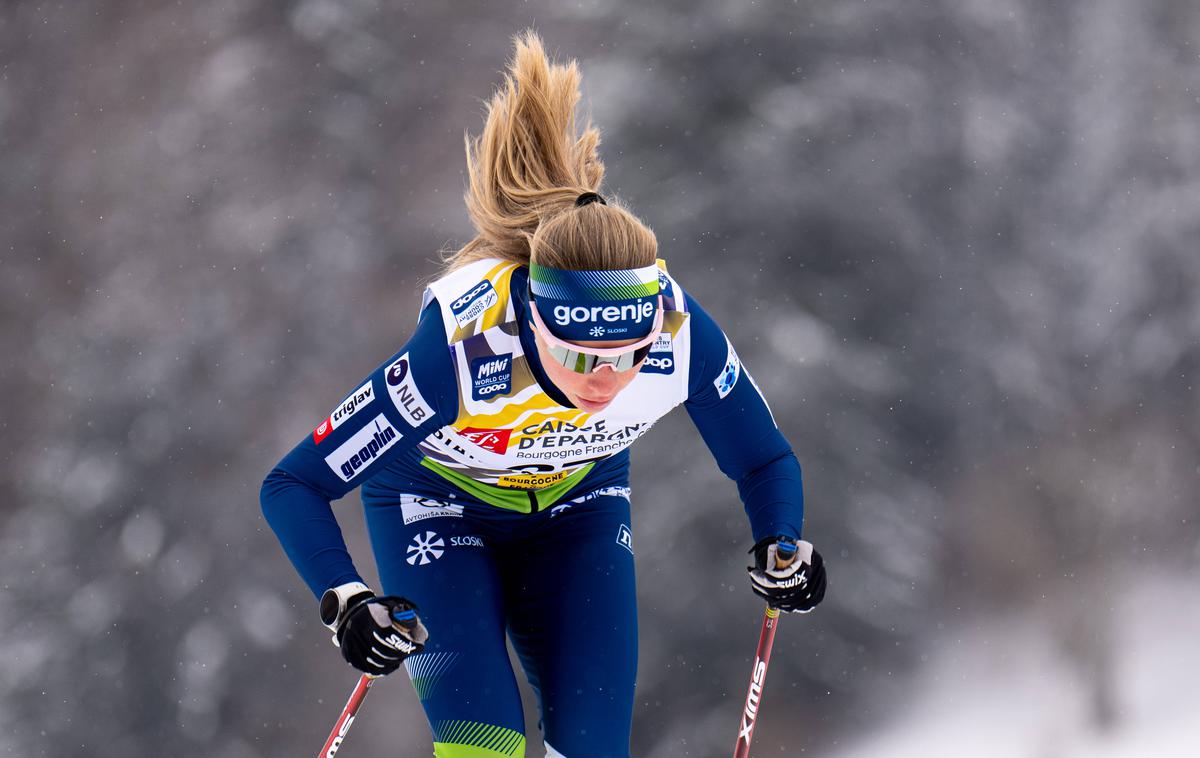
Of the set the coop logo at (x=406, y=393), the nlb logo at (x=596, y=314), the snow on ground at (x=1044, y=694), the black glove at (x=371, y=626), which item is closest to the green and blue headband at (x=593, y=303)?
the nlb logo at (x=596, y=314)

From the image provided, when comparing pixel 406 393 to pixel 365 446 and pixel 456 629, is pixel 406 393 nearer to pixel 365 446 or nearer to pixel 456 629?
pixel 365 446

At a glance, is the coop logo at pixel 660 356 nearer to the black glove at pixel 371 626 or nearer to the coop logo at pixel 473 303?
the coop logo at pixel 473 303

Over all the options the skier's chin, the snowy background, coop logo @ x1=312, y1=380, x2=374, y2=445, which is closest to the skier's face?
the skier's chin

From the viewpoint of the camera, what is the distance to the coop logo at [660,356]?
261 centimetres

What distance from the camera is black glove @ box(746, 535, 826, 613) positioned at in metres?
2.78

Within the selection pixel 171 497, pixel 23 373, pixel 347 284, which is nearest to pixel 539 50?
pixel 347 284

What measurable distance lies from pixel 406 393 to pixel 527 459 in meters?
0.39

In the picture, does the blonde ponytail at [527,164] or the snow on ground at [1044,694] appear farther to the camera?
the snow on ground at [1044,694]

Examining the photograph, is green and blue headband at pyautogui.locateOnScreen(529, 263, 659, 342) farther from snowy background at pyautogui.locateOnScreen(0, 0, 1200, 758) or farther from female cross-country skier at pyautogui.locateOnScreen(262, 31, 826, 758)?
snowy background at pyautogui.locateOnScreen(0, 0, 1200, 758)

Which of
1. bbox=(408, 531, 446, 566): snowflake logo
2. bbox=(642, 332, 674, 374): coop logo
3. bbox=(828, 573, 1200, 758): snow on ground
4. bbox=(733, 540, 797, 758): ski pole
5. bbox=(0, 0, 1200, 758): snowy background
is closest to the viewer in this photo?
bbox=(642, 332, 674, 374): coop logo

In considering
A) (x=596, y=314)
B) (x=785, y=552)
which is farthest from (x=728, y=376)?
(x=596, y=314)

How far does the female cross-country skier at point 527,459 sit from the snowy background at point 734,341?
2.37m

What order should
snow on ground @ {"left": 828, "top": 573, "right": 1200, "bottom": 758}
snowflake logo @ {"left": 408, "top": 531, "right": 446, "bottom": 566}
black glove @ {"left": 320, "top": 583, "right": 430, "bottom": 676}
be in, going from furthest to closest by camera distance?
snow on ground @ {"left": 828, "top": 573, "right": 1200, "bottom": 758} → snowflake logo @ {"left": 408, "top": 531, "right": 446, "bottom": 566} → black glove @ {"left": 320, "top": 583, "right": 430, "bottom": 676}

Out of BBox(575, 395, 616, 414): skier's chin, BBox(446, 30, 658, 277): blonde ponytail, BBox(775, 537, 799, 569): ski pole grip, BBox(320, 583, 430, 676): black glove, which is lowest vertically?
BBox(320, 583, 430, 676): black glove
